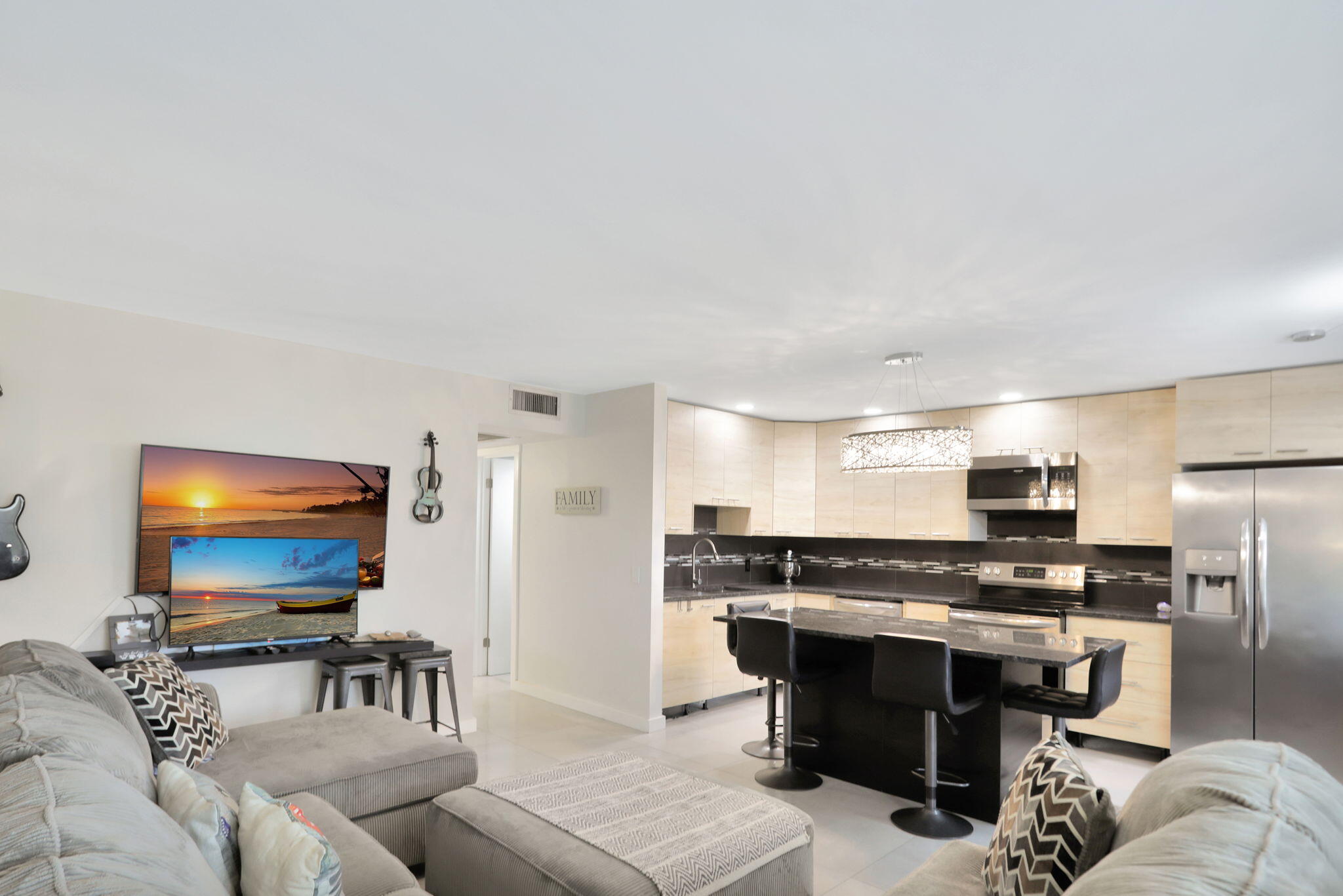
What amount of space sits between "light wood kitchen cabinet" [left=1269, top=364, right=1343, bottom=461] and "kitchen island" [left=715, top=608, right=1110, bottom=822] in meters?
1.98

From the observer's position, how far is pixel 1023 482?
5820mm

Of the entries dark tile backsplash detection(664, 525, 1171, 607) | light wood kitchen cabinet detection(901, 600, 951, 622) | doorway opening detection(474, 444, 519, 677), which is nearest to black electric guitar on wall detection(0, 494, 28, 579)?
doorway opening detection(474, 444, 519, 677)

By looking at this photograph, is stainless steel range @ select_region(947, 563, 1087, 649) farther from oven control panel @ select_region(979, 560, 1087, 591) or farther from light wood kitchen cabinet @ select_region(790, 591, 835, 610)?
light wood kitchen cabinet @ select_region(790, 591, 835, 610)

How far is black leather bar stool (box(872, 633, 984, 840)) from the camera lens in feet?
11.2

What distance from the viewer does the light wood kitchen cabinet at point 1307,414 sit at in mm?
4371

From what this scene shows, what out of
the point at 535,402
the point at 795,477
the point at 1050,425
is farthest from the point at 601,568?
the point at 1050,425

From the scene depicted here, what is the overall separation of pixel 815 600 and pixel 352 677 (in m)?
3.93

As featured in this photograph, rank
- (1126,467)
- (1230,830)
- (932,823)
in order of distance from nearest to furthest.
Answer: (1230,830)
(932,823)
(1126,467)

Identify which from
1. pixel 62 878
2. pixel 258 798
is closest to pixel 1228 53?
pixel 62 878

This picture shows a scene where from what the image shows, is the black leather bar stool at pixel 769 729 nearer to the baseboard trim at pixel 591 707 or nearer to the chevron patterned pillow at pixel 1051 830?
the baseboard trim at pixel 591 707

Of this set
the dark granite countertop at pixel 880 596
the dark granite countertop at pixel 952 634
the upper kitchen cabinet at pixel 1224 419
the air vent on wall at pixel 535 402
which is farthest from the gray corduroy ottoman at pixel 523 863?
the upper kitchen cabinet at pixel 1224 419

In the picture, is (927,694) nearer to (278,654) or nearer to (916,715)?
(916,715)

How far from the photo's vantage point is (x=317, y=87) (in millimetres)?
1856

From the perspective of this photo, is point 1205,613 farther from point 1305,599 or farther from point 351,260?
point 351,260
